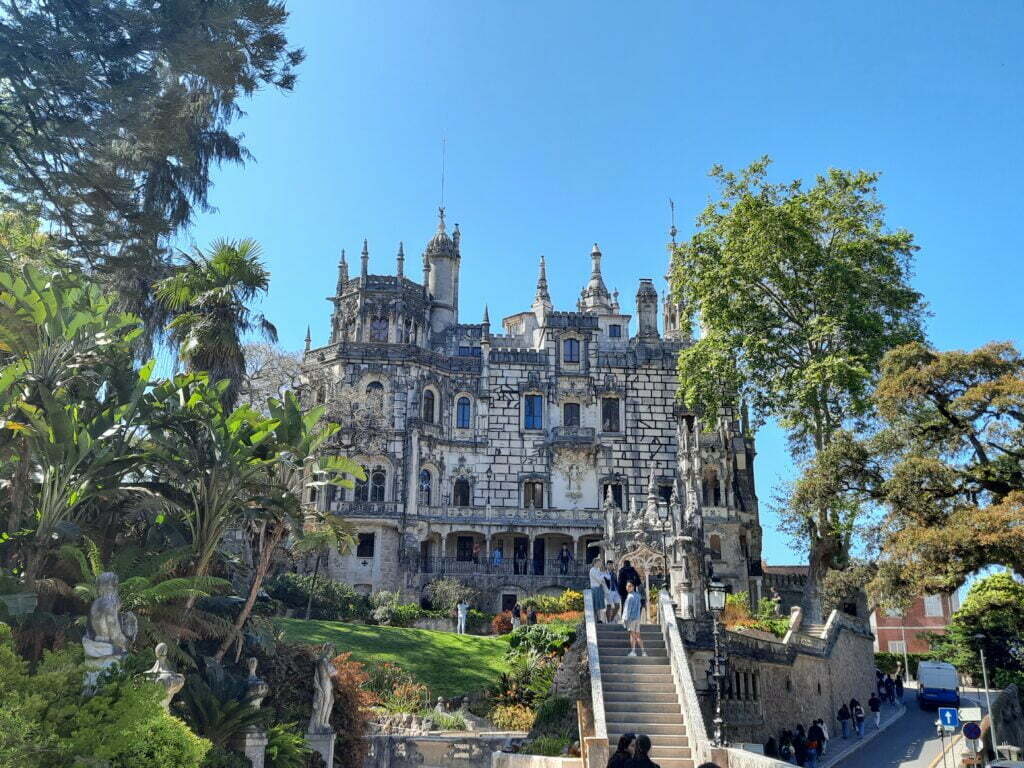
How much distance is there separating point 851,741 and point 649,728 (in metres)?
13.9

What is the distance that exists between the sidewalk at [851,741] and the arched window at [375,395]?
24.4m

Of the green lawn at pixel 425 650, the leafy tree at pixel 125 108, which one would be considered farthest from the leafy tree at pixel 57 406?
the green lawn at pixel 425 650

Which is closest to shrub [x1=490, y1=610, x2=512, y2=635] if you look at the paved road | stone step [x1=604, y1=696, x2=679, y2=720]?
the paved road

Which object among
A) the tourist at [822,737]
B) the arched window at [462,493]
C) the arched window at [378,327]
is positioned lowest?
the tourist at [822,737]

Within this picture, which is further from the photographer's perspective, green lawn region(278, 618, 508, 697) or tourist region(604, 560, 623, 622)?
green lawn region(278, 618, 508, 697)

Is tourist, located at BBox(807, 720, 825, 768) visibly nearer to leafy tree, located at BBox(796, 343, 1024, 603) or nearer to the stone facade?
leafy tree, located at BBox(796, 343, 1024, 603)

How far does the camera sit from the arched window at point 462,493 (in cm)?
4669

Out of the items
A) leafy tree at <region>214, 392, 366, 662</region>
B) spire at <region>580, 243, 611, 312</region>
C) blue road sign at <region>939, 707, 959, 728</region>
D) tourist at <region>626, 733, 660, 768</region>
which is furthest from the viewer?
spire at <region>580, 243, 611, 312</region>

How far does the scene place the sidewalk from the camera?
26.1 metres

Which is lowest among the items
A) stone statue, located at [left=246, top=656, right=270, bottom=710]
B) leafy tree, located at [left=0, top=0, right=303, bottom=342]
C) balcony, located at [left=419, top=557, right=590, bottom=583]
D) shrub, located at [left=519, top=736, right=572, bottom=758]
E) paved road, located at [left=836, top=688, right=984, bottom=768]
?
paved road, located at [left=836, top=688, right=984, bottom=768]

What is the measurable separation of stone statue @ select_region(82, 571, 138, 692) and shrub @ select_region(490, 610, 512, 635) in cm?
2428

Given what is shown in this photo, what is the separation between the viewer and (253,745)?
1692 centimetres

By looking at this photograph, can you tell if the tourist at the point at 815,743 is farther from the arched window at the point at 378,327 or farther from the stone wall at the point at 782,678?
the arched window at the point at 378,327

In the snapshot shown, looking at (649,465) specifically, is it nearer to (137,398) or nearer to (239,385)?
(239,385)
